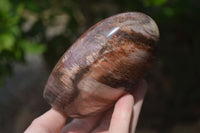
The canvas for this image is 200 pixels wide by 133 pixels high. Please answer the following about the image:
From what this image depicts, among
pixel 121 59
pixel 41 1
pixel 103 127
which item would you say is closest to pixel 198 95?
pixel 103 127

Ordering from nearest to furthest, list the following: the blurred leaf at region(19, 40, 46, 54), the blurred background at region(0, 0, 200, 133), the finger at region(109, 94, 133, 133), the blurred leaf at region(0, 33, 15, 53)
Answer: the finger at region(109, 94, 133, 133) → the blurred leaf at region(0, 33, 15, 53) → the blurred leaf at region(19, 40, 46, 54) → the blurred background at region(0, 0, 200, 133)

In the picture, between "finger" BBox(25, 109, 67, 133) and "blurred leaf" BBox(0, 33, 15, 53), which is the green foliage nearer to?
"blurred leaf" BBox(0, 33, 15, 53)

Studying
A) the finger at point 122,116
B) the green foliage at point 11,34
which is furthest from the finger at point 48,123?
the green foliage at point 11,34

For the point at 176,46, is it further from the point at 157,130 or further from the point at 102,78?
the point at 102,78

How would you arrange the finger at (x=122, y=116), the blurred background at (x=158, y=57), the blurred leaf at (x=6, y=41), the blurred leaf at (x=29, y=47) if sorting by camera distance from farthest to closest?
the blurred background at (x=158, y=57) < the blurred leaf at (x=29, y=47) < the blurred leaf at (x=6, y=41) < the finger at (x=122, y=116)

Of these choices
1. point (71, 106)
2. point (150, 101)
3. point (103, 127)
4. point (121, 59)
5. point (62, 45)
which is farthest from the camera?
Result: point (150, 101)

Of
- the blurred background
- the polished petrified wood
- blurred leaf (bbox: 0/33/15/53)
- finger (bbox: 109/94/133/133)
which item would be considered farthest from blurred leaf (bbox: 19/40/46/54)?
finger (bbox: 109/94/133/133)

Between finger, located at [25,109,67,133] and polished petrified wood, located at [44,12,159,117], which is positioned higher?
polished petrified wood, located at [44,12,159,117]

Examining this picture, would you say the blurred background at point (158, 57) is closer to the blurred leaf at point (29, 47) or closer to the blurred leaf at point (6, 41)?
the blurred leaf at point (29, 47)
